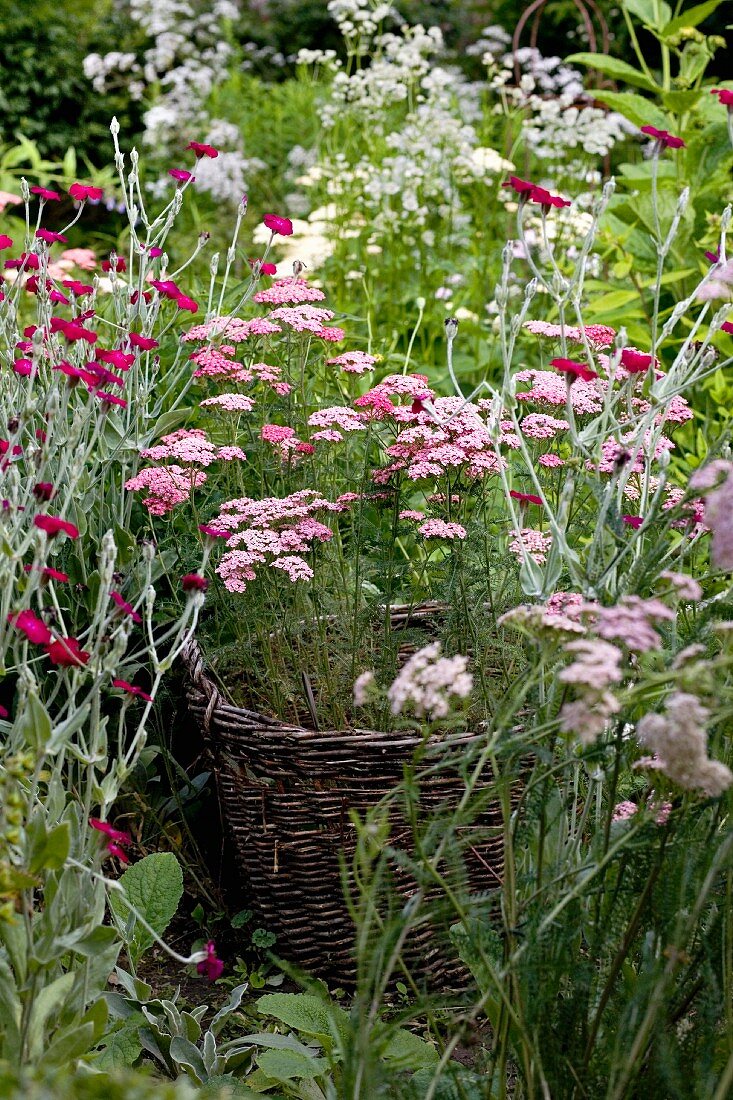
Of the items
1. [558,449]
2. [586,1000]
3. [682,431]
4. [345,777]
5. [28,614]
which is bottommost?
[682,431]

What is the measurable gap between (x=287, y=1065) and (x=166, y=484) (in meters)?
0.92

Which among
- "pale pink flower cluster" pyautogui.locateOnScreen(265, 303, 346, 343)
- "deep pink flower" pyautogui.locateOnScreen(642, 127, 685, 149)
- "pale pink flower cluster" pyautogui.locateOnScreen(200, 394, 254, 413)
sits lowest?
"pale pink flower cluster" pyautogui.locateOnScreen(200, 394, 254, 413)

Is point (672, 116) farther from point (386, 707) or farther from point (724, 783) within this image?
point (724, 783)

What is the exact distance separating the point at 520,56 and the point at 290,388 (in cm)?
306

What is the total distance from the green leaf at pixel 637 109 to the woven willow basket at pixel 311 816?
243cm

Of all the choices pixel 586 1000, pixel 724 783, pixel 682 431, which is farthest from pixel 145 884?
pixel 682 431

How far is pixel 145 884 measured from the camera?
6.40 ft

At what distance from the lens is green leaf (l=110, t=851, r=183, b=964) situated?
6.30 ft

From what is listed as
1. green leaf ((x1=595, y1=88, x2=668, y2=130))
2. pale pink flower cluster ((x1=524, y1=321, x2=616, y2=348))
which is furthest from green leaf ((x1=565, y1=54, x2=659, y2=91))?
pale pink flower cluster ((x1=524, y1=321, x2=616, y2=348))

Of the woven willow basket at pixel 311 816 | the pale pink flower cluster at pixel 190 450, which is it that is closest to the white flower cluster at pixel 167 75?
the pale pink flower cluster at pixel 190 450

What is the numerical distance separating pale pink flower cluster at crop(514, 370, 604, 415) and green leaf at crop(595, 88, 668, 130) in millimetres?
1962

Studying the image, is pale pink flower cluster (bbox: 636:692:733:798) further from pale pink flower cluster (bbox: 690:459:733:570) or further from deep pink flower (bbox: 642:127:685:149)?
deep pink flower (bbox: 642:127:685:149)

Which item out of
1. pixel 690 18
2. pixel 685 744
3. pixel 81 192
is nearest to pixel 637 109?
pixel 690 18

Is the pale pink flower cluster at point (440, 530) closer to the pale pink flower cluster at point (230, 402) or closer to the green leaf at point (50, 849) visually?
the pale pink flower cluster at point (230, 402)
